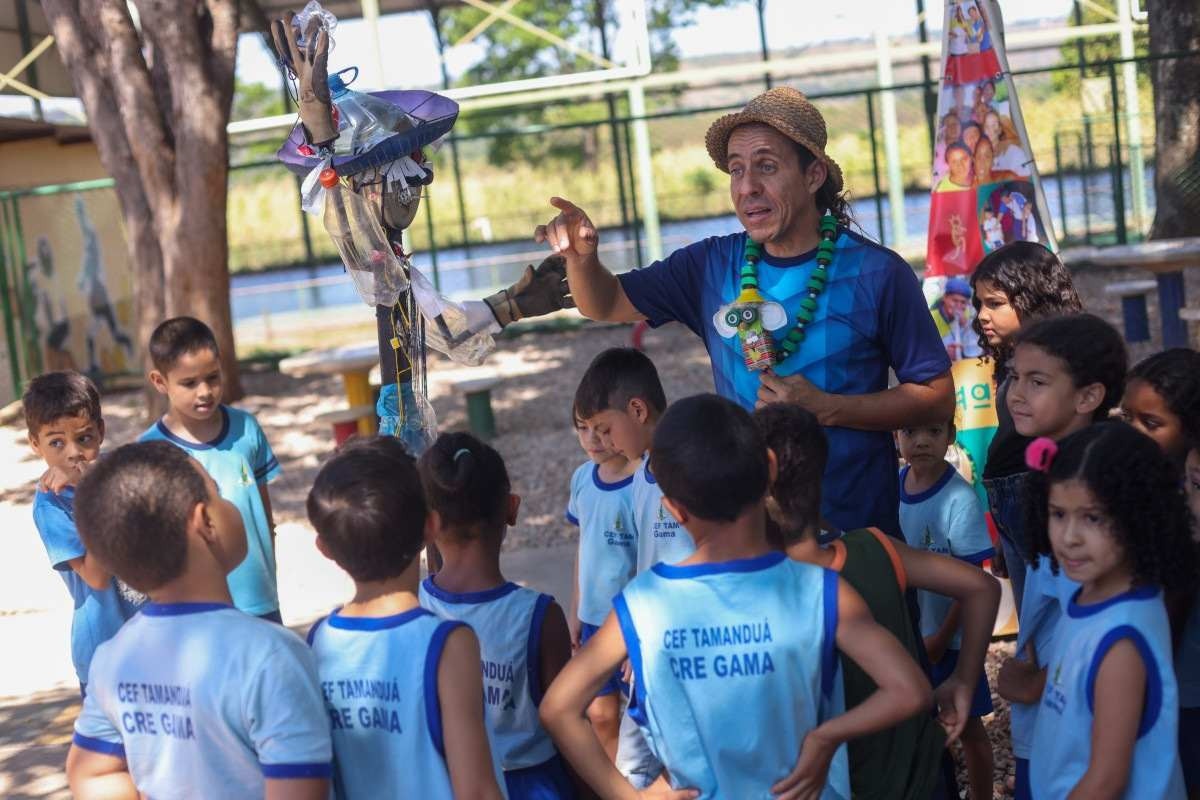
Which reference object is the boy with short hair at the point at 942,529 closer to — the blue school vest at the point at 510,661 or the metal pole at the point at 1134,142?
the blue school vest at the point at 510,661

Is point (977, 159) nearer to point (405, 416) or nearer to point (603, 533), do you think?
point (603, 533)

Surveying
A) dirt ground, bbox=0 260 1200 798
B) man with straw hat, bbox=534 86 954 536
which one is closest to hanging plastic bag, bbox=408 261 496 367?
man with straw hat, bbox=534 86 954 536

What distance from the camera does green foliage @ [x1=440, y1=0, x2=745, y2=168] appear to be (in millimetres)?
30578

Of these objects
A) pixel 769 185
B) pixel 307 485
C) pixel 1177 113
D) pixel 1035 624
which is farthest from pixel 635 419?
pixel 1177 113

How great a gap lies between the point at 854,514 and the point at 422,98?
1.33 metres

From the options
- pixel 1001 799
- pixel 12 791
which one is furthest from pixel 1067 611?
pixel 12 791

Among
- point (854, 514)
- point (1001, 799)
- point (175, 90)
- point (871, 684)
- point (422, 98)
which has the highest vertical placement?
point (175, 90)

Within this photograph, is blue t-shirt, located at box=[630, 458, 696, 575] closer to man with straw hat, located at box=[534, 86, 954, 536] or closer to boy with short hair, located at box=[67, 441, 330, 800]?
man with straw hat, located at box=[534, 86, 954, 536]

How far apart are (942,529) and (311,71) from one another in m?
1.87

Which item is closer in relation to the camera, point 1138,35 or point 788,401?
point 788,401

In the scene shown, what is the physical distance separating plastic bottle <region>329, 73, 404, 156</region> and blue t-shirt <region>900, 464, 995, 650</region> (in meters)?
1.62

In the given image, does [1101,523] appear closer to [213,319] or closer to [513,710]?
[513,710]

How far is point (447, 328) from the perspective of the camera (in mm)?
3049

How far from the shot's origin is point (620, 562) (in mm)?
3293
